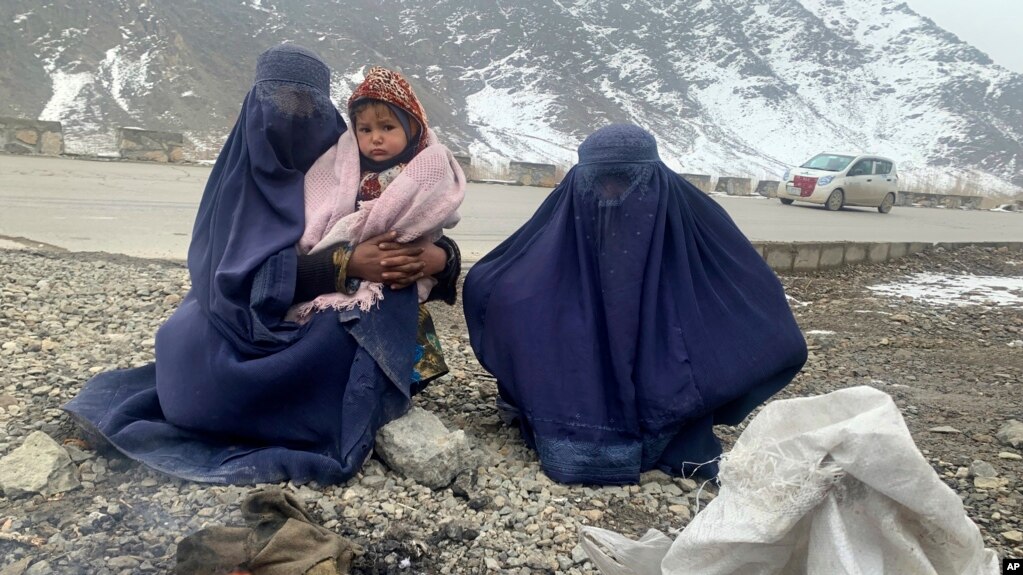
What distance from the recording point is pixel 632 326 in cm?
275

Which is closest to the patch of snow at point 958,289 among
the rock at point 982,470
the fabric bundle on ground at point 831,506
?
the rock at point 982,470

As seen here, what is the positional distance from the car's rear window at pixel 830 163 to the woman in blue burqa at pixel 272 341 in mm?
15724

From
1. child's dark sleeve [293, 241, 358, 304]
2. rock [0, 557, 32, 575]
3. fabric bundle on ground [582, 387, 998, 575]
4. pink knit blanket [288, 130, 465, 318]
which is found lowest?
rock [0, 557, 32, 575]

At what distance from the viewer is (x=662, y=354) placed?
276cm

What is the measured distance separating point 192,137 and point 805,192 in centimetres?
3550

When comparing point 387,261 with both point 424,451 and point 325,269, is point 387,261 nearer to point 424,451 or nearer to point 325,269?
point 325,269

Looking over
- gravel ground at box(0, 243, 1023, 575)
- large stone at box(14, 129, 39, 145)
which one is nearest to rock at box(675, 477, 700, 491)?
gravel ground at box(0, 243, 1023, 575)

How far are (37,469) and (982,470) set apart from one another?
321cm

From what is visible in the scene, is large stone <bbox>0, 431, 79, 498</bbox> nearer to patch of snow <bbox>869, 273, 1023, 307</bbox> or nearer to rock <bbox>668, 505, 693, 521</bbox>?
rock <bbox>668, 505, 693, 521</bbox>

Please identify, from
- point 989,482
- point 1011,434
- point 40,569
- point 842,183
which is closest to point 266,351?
point 40,569

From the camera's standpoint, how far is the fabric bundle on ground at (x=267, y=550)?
6.32 feet

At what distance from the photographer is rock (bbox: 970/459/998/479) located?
9.50ft

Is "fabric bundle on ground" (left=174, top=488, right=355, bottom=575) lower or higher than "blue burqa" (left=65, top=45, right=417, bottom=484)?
lower

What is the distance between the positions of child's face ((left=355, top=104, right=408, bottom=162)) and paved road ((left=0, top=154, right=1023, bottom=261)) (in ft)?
12.9
